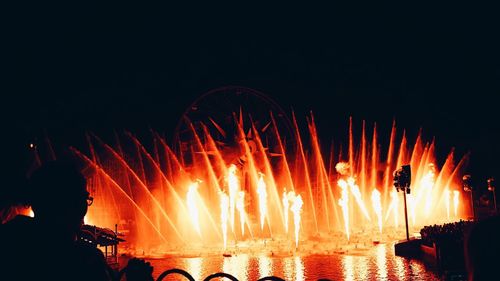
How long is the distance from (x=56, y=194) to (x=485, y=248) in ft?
9.50

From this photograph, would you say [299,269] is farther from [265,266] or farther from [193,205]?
[193,205]

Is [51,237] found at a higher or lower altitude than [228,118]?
lower

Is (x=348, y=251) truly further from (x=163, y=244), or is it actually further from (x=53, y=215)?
(x=53, y=215)

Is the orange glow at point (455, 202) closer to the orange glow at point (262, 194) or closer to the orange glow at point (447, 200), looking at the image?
the orange glow at point (447, 200)

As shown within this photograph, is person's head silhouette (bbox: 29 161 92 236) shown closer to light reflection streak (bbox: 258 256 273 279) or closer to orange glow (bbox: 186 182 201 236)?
light reflection streak (bbox: 258 256 273 279)

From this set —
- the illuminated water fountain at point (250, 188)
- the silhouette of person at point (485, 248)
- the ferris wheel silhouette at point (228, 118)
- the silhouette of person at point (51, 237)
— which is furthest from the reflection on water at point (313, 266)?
the ferris wheel silhouette at point (228, 118)

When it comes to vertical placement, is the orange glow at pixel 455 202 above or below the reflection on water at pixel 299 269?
above

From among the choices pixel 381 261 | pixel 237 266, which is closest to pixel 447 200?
pixel 381 261

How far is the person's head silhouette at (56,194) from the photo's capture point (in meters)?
2.81

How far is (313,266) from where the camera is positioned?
1417 cm

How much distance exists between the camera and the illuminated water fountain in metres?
25.1

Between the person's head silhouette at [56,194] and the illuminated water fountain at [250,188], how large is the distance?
20166mm

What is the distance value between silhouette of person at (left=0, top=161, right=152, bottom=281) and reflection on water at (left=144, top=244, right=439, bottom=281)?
1016cm

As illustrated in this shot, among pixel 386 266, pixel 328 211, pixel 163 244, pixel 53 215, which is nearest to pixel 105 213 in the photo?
pixel 163 244
